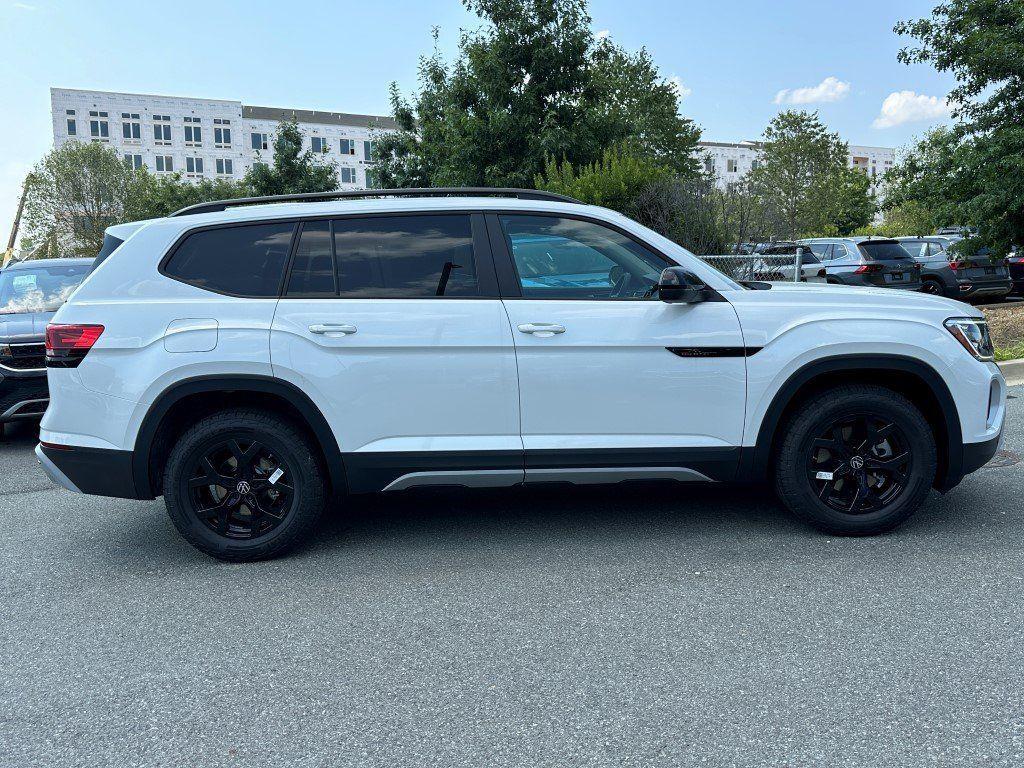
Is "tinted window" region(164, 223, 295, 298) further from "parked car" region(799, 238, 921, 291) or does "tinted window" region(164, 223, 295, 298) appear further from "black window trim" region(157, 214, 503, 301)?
"parked car" region(799, 238, 921, 291)

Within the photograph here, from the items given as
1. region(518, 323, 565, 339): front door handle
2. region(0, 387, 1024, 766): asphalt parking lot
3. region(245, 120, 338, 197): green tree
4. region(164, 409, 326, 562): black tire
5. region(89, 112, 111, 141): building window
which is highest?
region(89, 112, 111, 141): building window

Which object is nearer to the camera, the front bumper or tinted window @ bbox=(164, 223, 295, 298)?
tinted window @ bbox=(164, 223, 295, 298)

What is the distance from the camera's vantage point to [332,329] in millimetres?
4184

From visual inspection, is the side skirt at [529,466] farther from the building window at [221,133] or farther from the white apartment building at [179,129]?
the building window at [221,133]

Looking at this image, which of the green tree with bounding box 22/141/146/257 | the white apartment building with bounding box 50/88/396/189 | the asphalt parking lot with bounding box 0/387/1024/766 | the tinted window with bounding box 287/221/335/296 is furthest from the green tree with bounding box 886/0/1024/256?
the white apartment building with bounding box 50/88/396/189

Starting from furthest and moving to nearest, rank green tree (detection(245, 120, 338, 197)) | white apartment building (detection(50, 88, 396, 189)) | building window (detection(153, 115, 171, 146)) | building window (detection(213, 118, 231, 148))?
building window (detection(213, 118, 231, 148)), building window (detection(153, 115, 171, 146)), white apartment building (detection(50, 88, 396, 189)), green tree (detection(245, 120, 338, 197))

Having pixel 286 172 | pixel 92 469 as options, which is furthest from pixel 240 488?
pixel 286 172

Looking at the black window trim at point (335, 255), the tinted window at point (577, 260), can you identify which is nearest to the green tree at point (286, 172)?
the black window trim at point (335, 255)

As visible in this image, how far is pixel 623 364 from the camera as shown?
166 inches

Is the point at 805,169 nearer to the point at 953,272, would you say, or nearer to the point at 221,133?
the point at 953,272

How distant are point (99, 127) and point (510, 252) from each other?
269 feet

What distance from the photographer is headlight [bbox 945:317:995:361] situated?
14.4ft

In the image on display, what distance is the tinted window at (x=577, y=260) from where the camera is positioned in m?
4.34

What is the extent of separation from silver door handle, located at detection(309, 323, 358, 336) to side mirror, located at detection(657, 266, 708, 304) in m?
1.54
